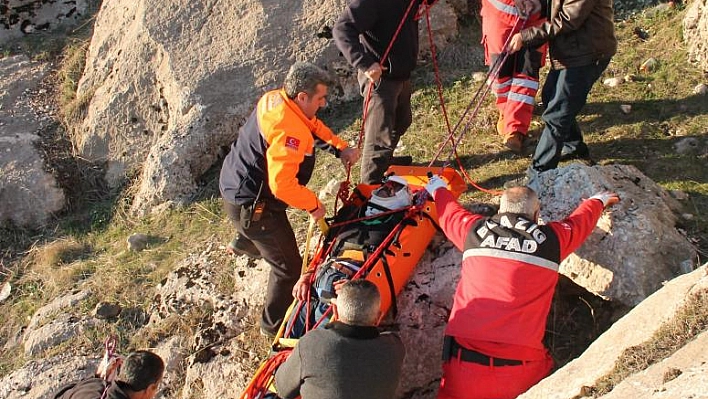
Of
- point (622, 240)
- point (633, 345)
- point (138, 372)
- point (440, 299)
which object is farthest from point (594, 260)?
point (138, 372)

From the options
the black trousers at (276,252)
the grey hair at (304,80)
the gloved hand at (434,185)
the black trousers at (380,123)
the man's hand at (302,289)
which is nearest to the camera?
the grey hair at (304,80)

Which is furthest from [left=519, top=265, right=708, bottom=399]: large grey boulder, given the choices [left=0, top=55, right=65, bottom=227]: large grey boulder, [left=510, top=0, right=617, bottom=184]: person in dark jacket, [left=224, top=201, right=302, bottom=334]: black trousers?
[left=0, top=55, right=65, bottom=227]: large grey boulder

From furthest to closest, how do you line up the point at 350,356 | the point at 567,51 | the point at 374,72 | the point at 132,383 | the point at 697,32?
the point at 697,32
the point at 374,72
the point at 567,51
the point at 132,383
the point at 350,356

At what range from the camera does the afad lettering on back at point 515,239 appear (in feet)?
11.7

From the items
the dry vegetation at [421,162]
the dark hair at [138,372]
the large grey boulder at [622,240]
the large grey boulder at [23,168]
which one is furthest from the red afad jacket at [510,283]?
the large grey boulder at [23,168]

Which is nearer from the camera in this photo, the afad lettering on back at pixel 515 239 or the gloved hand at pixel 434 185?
the afad lettering on back at pixel 515 239

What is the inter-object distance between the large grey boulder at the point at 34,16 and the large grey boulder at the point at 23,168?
1366 millimetres

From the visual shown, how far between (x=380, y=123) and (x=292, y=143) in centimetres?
133

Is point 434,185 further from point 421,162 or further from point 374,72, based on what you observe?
point 421,162

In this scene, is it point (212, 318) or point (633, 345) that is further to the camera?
point (212, 318)

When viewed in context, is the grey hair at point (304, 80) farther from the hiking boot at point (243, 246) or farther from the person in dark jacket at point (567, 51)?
the person in dark jacket at point (567, 51)

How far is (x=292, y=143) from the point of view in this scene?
160 inches

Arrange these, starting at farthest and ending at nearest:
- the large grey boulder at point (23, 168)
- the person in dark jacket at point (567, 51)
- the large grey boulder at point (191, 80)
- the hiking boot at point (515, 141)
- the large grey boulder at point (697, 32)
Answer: the large grey boulder at point (23, 168) < the large grey boulder at point (191, 80) < the large grey boulder at point (697, 32) < the hiking boot at point (515, 141) < the person in dark jacket at point (567, 51)

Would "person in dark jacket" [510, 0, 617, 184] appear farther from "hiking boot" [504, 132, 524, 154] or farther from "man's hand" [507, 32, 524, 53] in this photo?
"hiking boot" [504, 132, 524, 154]
